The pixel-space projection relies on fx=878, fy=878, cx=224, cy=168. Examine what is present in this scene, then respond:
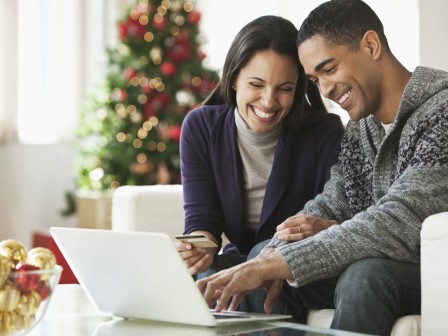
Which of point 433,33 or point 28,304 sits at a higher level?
point 433,33

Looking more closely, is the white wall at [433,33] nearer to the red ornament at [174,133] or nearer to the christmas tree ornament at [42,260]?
the christmas tree ornament at [42,260]

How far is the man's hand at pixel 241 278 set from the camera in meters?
1.76

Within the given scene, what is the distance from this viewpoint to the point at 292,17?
439cm

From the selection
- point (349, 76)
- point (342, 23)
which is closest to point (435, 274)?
point (349, 76)

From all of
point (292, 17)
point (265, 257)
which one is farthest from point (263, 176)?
point (292, 17)

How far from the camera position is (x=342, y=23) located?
2.04m

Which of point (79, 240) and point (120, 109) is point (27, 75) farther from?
point (79, 240)

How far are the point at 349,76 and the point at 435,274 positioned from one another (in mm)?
548

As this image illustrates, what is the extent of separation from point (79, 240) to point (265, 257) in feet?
1.30

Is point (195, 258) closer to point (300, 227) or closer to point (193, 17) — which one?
point (300, 227)

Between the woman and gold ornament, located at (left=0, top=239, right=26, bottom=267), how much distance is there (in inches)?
30.0

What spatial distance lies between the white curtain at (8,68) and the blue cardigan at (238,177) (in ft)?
9.30

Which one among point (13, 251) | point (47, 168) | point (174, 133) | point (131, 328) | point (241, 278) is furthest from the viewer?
point (47, 168)

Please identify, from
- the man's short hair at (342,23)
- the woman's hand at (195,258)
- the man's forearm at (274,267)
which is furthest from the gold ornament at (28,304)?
the man's short hair at (342,23)
